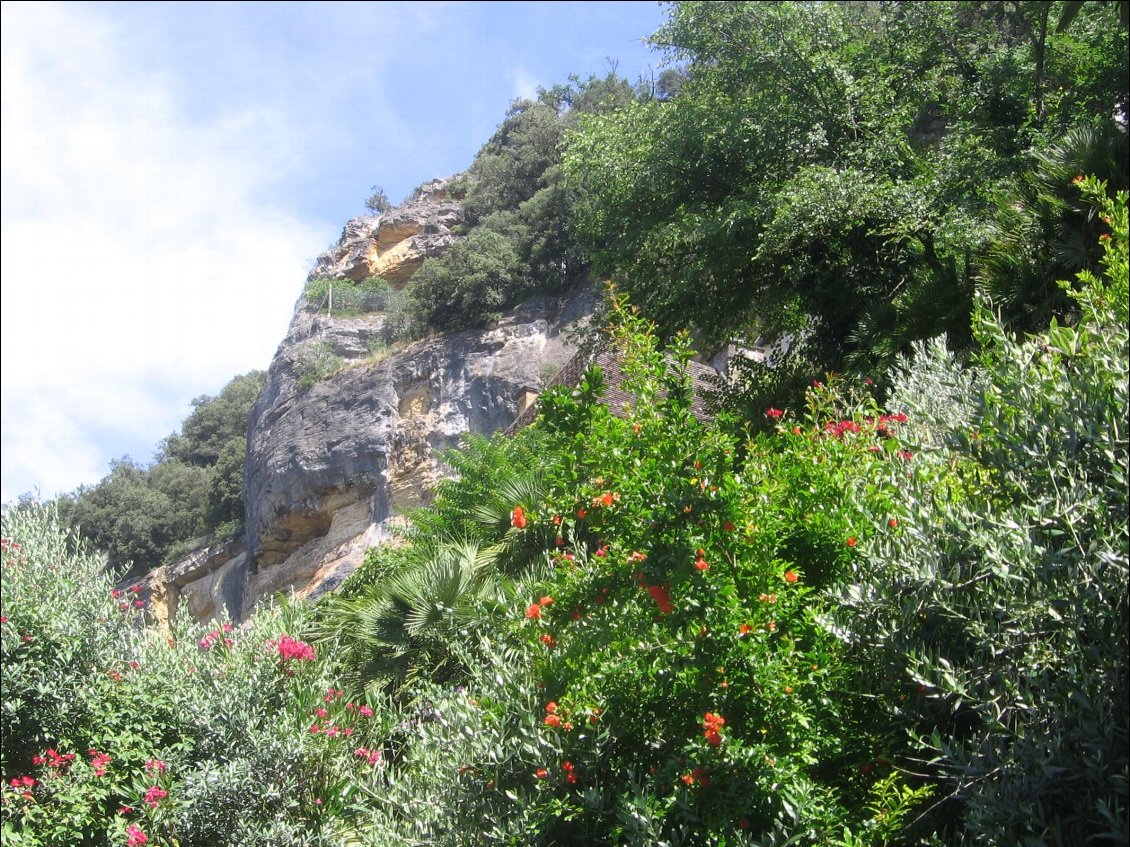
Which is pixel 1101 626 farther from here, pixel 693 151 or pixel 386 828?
pixel 693 151

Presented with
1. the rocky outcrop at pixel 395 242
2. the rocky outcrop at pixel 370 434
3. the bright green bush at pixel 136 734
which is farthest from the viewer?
the rocky outcrop at pixel 395 242

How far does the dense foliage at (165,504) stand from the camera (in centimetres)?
4041

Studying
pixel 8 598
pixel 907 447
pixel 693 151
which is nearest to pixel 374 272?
pixel 693 151

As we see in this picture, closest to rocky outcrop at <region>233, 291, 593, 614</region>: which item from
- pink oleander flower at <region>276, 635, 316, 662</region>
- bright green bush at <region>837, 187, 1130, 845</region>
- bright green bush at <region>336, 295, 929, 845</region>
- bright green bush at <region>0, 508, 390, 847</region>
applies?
pink oleander flower at <region>276, 635, 316, 662</region>

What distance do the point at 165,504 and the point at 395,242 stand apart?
1447 centimetres

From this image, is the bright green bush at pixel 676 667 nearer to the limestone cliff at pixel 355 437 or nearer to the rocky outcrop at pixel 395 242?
the limestone cliff at pixel 355 437

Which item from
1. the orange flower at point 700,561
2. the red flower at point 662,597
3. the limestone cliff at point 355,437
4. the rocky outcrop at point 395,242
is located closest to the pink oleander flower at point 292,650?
the red flower at point 662,597

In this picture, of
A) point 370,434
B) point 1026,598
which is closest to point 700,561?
point 1026,598

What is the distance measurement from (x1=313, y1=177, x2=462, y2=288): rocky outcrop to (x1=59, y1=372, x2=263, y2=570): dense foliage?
8.56m

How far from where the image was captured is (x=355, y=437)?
106 ft

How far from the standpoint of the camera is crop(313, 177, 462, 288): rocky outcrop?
41719 mm

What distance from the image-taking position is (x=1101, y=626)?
4461 mm

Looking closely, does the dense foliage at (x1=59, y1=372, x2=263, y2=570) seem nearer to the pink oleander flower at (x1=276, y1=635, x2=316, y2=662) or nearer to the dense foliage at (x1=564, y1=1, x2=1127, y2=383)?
the dense foliage at (x1=564, y1=1, x2=1127, y2=383)

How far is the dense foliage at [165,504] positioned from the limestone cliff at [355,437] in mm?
3901
